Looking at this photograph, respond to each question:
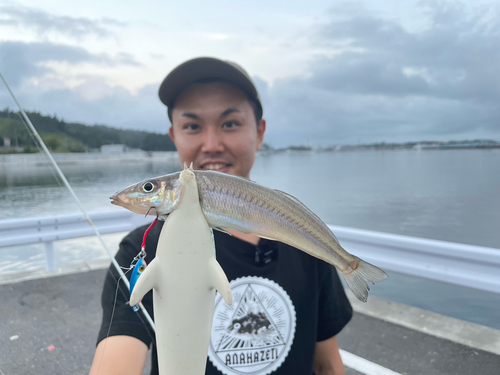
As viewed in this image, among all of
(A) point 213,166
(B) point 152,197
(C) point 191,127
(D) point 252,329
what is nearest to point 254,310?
(D) point 252,329

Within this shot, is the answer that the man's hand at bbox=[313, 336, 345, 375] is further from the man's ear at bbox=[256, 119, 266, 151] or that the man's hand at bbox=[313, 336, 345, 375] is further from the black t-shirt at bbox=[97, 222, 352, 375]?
the man's ear at bbox=[256, 119, 266, 151]

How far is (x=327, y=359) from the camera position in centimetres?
198

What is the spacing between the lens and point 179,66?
69.7 inches

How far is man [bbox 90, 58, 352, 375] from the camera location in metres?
1.67

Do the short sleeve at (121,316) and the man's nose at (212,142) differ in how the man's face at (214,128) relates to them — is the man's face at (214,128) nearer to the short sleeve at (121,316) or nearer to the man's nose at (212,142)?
the man's nose at (212,142)

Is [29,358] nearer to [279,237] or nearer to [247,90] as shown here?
[279,237]

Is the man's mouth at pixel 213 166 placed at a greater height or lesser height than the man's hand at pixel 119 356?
greater

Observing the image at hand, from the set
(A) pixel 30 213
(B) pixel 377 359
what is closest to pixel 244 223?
(A) pixel 30 213

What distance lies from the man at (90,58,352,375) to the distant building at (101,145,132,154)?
0.27 m

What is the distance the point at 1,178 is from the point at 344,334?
12.0ft

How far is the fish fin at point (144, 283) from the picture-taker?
0.77 m

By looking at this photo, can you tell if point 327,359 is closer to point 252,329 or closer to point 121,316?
point 252,329

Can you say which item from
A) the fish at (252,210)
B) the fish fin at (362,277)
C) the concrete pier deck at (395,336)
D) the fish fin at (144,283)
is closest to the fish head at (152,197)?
the fish at (252,210)

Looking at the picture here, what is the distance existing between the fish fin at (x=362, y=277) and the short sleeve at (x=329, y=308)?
0.95 meters
